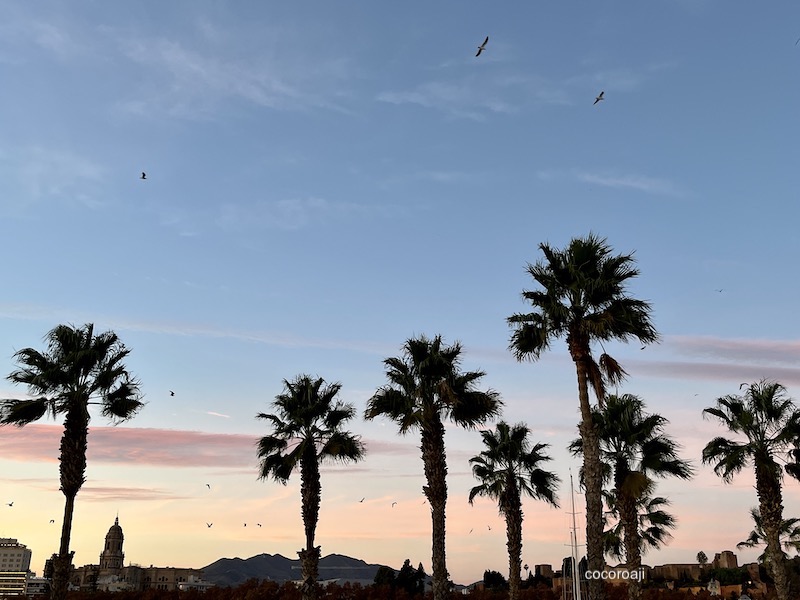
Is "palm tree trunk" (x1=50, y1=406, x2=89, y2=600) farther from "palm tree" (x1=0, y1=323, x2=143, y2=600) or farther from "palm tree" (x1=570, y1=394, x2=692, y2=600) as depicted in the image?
"palm tree" (x1=570, y1=394, x2=692, y2=600)

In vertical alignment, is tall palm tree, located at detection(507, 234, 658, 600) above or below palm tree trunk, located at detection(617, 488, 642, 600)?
above

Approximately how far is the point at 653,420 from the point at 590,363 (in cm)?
911

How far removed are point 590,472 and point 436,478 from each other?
8.11 metres

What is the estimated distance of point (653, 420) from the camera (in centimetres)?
3144

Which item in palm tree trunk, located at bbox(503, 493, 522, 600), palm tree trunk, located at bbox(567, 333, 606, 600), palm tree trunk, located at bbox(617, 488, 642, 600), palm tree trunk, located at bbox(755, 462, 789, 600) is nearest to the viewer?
palm tree trunk, located at bbox(567, 333, 606, 600)

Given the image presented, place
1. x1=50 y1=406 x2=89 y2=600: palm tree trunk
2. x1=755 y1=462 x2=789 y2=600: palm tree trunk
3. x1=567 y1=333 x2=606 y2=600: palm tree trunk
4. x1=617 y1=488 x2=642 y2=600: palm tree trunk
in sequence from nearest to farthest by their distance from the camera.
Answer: x1=567 y1=333 x2=606 y2=600: palm tree trunk → x1=50 y1=406 x2=89 y2=600: palm tree trunk → x1=755 y1=462 x2=789 y2=600: palm tree trunk → x1=617 y1=488 x2=642 y2=600: palm tree trunk

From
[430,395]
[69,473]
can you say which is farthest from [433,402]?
[69,473]

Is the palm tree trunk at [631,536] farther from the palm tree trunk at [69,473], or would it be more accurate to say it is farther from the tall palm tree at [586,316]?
the palm tree trunk at [69,473]

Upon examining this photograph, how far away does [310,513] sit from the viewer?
1278 inches

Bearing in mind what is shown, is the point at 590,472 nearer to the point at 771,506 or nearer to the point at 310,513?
the point at 771,506

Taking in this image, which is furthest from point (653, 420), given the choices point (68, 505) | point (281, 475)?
point (68, 505)

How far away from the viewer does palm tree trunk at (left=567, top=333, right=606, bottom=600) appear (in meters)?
22.0

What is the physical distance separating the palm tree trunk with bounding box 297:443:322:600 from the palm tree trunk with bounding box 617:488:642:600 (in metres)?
13.1

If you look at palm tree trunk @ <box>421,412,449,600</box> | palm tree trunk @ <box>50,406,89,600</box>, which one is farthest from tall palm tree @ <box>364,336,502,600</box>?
palm tree trunk @ <box>50,406,89,600</box>
